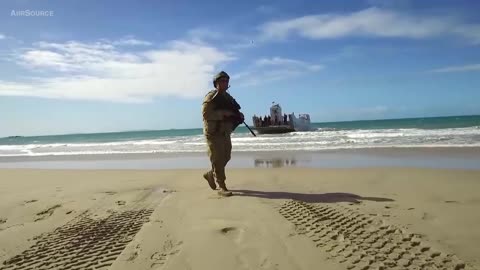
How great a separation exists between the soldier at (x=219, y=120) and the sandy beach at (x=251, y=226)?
0.57 metres

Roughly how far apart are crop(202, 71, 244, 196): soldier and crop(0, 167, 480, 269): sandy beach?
1.88ft

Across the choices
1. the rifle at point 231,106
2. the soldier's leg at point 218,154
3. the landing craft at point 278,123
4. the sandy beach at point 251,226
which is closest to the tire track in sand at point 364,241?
the sandy beach at point 251,226

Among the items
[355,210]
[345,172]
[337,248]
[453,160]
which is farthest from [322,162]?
[337,248]

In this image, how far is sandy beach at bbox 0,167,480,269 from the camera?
9.55ft

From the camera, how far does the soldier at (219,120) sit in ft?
18.4

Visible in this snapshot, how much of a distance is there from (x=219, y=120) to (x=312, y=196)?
1858mm

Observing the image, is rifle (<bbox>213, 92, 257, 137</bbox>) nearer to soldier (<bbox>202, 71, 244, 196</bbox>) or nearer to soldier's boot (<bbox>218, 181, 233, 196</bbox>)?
soldier (<bbox>202, 71, 244, 196</bbox>)

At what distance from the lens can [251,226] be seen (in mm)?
3717

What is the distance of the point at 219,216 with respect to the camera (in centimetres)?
416

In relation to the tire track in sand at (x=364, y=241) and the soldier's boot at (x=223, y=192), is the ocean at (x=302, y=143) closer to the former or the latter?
the soldier's boot at (x=223, y=192)

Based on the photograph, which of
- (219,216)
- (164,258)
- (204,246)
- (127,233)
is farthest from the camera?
(219,216)

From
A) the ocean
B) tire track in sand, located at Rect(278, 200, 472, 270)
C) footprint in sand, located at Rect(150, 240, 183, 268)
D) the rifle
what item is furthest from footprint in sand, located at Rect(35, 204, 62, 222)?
the ocean

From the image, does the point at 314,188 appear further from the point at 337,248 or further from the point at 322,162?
the point at 322,162

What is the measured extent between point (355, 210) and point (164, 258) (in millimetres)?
2470
